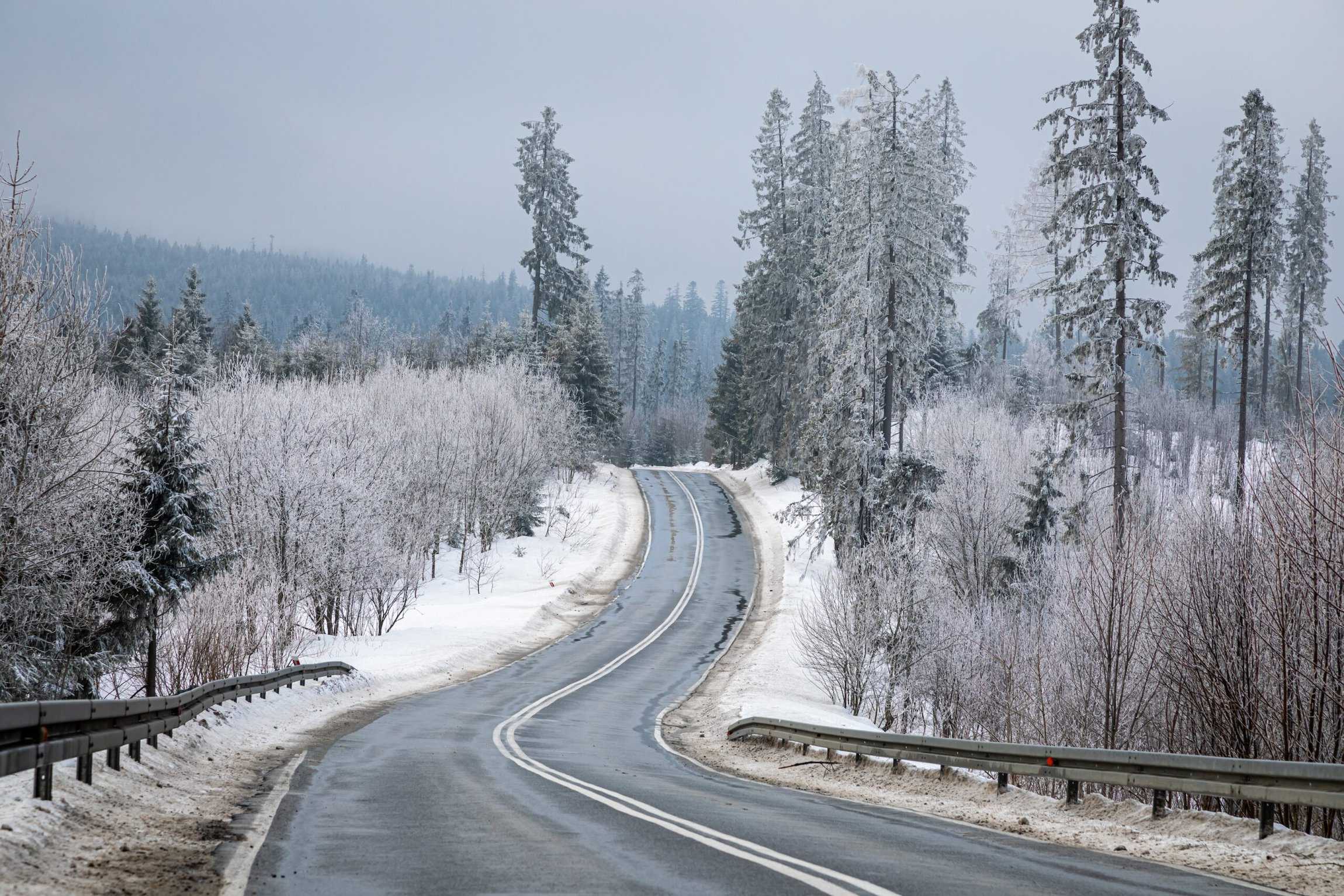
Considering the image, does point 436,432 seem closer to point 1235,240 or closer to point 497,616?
point 497,616

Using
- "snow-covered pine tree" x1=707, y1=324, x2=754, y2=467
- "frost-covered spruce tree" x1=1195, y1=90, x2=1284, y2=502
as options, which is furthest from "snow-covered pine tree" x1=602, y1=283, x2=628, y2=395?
"frost-covered spruce tree" x1=1195, y1=90, x2=1284, y2=502

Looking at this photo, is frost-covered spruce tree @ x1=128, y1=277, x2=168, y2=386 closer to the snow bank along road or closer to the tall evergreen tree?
the snow bank along road

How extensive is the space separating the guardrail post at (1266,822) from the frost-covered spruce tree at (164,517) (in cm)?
1862

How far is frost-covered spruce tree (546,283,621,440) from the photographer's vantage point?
259ft

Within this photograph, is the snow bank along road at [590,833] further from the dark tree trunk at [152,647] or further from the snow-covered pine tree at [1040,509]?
the snow-covered pine tree at [1040,509]

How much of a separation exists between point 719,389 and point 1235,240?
5317 cm

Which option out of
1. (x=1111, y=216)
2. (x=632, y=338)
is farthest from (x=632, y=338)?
(x=1111, y=216)

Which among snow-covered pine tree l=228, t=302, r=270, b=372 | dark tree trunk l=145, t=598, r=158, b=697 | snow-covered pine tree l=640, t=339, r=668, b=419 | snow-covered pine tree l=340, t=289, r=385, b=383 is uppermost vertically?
snow-covered pine tree l=340, t=289, r=385, b=383

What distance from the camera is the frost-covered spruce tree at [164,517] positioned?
20.2 m

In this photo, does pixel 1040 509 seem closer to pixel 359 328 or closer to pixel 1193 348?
pixel 1193 348

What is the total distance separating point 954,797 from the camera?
13.8 metres

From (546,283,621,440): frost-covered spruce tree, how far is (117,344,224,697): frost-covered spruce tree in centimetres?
5622

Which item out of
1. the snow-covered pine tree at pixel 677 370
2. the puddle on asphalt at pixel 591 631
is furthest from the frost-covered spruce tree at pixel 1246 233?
the snow-covered pine tree at pixel 677 370

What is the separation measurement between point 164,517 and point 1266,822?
64.0 ft
